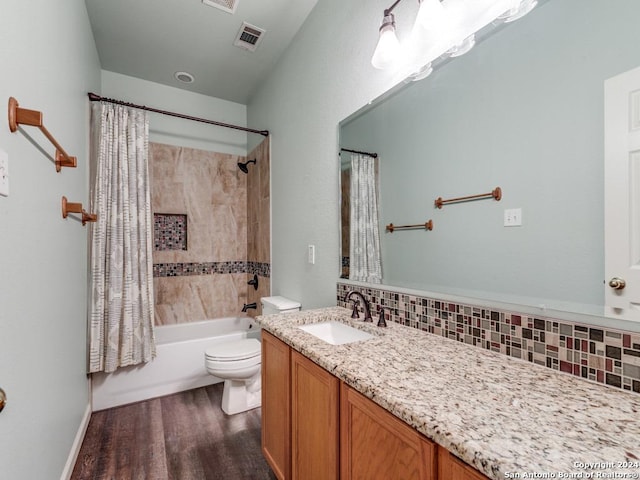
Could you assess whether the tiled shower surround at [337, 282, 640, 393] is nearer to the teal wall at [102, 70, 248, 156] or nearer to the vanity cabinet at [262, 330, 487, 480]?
the vanity cabinet at [262, 330, 487, 480]

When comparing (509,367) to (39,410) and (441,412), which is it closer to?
(441,412)

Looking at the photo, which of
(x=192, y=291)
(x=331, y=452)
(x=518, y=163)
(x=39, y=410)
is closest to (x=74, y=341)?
(x=39, y=410)

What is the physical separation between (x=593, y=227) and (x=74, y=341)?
246 centimetres

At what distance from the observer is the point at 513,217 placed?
965 millimetres

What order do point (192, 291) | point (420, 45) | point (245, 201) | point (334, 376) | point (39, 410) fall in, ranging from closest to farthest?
point (334, 376) → point (39, 410) → point (420, 45) → point (192, 291) → point (245, 201)

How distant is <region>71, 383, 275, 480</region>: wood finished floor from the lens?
1599mm

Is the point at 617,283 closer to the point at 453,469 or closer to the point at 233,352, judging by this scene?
the point at 453,469

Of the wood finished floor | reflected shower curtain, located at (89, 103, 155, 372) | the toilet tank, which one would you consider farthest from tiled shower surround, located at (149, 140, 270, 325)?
the wood finished floor

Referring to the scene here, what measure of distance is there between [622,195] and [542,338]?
0.44m

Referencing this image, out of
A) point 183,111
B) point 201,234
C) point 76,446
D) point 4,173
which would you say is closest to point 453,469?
point 4,173

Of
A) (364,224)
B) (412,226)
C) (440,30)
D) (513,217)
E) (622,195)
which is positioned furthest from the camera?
(364,224)

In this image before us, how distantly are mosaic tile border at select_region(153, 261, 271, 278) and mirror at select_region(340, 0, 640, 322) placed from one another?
180 centimetres

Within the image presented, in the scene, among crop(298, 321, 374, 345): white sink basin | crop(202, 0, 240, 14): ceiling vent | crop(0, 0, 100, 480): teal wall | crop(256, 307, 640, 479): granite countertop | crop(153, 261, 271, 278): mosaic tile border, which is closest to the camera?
crop(256, 307, 640, 479): granite countertop

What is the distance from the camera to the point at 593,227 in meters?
0.79
